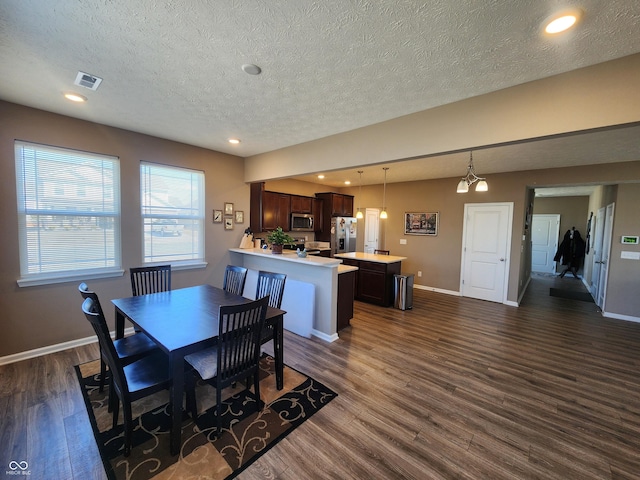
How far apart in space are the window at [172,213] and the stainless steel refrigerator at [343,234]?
3.38 meters

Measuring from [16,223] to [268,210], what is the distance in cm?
355

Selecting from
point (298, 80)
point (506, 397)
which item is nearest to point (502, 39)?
point (298, 80)

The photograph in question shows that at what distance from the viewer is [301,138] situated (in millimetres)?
3568

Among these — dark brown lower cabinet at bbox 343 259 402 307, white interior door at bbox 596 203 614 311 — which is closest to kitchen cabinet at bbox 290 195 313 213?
dark brown lower cabinet at bbox 343 259 402 307

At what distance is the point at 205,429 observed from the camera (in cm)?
195

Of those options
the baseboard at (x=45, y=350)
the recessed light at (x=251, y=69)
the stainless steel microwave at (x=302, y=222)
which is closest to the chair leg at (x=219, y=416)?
the recessed light at (x=251, y=69)

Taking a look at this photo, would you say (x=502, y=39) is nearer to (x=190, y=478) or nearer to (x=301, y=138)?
(x=301, y=138)

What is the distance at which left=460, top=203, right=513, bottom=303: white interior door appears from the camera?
5.36 meters

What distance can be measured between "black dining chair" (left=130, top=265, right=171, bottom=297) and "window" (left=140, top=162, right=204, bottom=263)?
683 mm

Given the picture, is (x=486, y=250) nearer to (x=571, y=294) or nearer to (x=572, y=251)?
(x=571, y=294)

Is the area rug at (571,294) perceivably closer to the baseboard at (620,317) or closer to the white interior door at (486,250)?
the baseboard at (620,317)

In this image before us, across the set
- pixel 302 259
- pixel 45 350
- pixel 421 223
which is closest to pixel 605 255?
pixel 421 223

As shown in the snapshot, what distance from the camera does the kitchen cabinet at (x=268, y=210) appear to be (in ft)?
16.3

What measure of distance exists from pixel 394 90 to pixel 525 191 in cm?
458
